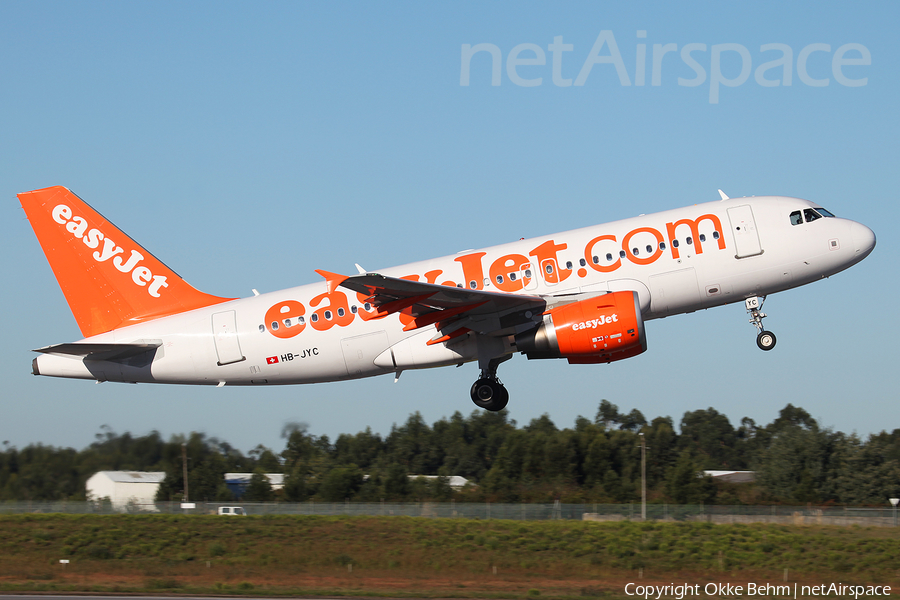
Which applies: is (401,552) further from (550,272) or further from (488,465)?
(488,465)

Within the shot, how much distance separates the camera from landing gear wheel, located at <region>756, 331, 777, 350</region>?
88.3 ft

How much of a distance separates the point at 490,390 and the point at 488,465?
6244 cm

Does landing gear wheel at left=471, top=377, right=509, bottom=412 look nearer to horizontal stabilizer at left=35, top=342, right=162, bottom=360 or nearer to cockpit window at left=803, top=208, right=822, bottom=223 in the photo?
horizontal stabilizer at left=35, top=342, right=162, bottom=360

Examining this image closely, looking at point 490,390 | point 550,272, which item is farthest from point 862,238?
point 490,390

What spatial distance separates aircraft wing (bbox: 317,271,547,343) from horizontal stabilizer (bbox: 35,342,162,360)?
20.8 feet

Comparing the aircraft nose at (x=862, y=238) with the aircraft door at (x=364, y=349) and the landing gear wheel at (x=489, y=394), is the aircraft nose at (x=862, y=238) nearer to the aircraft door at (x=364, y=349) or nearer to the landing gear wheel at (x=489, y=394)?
the landing gear wheel at (x=489, y=394)

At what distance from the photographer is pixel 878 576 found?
32.8m

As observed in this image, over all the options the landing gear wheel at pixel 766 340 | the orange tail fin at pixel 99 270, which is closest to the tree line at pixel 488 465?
the orange tail fin at pixel 99 270

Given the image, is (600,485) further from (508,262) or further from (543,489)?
(508,262)

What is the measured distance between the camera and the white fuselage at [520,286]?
1021 inches

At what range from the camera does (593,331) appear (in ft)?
81.4

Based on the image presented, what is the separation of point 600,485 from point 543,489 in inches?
276

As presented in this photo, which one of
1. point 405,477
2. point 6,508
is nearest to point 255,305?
point 6,508

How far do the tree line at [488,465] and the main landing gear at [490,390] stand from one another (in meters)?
18.3
